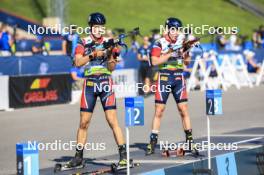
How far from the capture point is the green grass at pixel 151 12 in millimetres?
47781

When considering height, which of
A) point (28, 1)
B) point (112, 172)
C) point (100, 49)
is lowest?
point (112, 172)

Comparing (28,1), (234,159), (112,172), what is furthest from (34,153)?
(28,1)

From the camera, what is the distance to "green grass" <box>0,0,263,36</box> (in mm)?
47781

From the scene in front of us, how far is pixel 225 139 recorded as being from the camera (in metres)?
13.2

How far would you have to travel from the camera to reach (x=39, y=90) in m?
21.0

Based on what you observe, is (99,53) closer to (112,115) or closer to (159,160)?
(112,115)

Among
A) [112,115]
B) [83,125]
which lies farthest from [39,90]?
[112,115]

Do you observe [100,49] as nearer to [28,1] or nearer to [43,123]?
[43,123]

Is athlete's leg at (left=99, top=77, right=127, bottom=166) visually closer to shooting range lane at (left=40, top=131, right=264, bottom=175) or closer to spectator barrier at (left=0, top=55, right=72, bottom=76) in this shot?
shooting range lane at (left=40, top=131, right=264, bottom=175)

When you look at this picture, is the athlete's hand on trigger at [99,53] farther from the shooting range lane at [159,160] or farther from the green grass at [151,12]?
the green grass at [151,12]

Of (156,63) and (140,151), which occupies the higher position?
(156,63)

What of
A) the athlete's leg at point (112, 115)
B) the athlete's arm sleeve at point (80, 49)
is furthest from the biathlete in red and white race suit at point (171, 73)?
the athlete's arm sleeve at point (80, 49)

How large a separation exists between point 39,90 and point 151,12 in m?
32.9

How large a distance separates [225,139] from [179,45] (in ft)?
8.66
